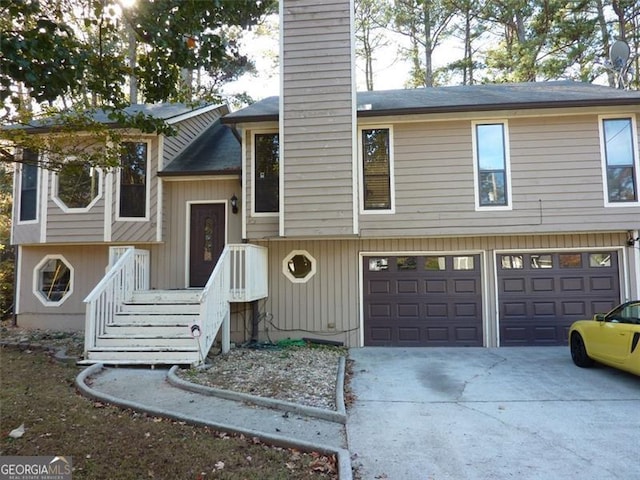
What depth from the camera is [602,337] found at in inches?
237

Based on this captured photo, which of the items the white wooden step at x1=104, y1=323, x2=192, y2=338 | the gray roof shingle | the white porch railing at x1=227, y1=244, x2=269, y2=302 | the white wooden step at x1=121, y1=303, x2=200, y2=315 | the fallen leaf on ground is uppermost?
the gray roof shingle

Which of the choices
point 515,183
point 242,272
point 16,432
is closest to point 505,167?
point 515,183

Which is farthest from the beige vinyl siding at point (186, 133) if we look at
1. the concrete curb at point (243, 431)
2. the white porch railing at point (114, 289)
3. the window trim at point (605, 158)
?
the window trim at point (605, 158)

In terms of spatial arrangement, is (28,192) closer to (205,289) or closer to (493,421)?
(205,289)

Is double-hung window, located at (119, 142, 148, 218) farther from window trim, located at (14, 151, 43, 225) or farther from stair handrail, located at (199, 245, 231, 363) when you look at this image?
stair handrail, located at (199, 245, 231, 363)

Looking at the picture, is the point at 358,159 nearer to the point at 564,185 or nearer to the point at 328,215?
the point at 328,215

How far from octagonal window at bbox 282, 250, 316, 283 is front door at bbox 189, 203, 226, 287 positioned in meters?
1.71

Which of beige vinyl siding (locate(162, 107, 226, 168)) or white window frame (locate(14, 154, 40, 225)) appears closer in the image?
white window frame (locate(14, 154, 40, 225))

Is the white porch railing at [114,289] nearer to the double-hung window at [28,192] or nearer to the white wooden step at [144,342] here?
the white wooden step at [144,342]

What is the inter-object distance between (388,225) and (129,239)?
5.83 metres

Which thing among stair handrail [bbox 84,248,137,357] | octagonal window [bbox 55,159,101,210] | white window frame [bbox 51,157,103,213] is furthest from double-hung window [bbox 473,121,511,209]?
octagonal window [bbox 55,159,101,210]

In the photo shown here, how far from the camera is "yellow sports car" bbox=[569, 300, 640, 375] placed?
5441 mm

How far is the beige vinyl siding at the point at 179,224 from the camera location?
930 cm

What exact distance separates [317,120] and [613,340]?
6266mm
